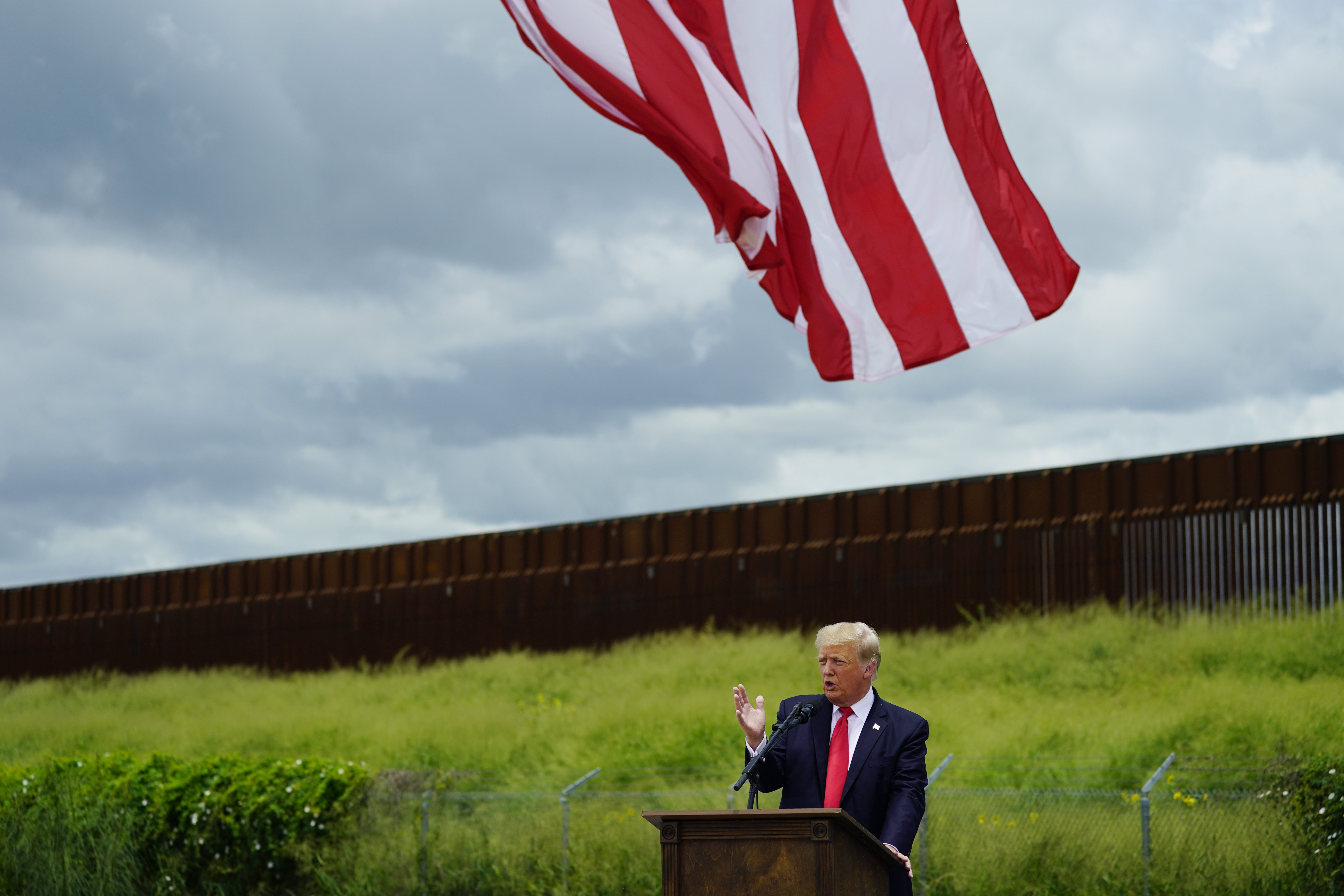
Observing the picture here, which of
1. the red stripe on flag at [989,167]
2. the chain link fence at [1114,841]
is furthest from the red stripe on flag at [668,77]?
the chain link fence at [1114,841]

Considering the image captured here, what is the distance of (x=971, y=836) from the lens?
1005 cm

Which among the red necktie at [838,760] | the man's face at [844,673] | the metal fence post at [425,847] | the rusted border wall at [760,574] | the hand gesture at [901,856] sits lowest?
the metal fence post at [425,847]

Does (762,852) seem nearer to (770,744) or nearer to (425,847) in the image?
(770,744)

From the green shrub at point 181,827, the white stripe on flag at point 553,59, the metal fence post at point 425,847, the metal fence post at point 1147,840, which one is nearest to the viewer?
the white stripe on flag at point 553,59

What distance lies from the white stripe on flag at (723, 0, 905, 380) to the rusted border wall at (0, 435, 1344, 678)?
47.4ft

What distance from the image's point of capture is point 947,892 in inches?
384

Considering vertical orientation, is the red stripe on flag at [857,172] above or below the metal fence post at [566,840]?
above

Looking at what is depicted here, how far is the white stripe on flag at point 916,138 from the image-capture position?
5824 mm

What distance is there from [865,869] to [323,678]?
23753 mm

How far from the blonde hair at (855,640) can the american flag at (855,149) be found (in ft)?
5.49

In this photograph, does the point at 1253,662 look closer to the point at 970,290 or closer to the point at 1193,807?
the point at 1193,807

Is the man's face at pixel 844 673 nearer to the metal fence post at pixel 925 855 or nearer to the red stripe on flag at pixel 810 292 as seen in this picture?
the red stripe on flag at pixel 810 292

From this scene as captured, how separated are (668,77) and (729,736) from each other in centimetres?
1055

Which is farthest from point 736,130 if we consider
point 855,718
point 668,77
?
point 855,718
